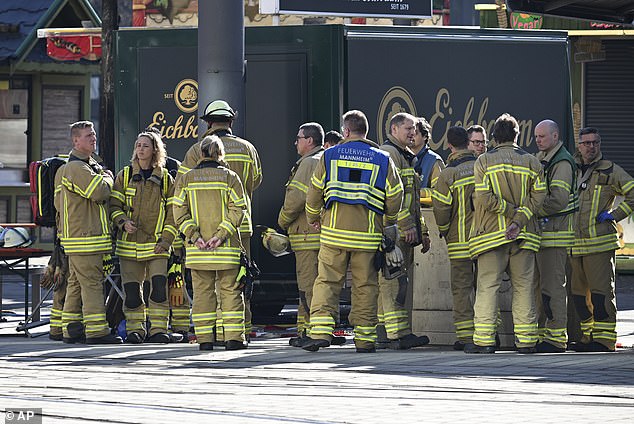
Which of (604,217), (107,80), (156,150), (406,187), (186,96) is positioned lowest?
(604,217)

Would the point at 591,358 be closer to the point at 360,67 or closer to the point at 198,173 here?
the point at 198,173

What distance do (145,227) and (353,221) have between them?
96.9 inches

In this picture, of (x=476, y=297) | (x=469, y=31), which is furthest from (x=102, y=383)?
(x=469, y=31)

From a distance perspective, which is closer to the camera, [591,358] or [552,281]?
[591,358]

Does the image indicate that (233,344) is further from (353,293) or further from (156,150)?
(156,150)

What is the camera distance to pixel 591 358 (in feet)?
39.3

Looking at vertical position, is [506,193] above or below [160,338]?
above

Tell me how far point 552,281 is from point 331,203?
2125 millimetres

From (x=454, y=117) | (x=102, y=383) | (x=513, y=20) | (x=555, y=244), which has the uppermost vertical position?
(x=513, y=20)

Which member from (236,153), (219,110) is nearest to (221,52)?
(219,110)

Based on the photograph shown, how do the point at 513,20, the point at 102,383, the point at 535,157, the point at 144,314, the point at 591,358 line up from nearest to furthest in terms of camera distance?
the point at 102,383 → the point at 591,358 → the point at 535,157 → the point at 144,314 → the point at 513,20

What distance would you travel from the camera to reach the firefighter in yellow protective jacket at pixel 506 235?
41.3 ft

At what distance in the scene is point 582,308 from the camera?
1348cm

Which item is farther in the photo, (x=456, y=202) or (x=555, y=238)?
Result: (x=456, y=202)
